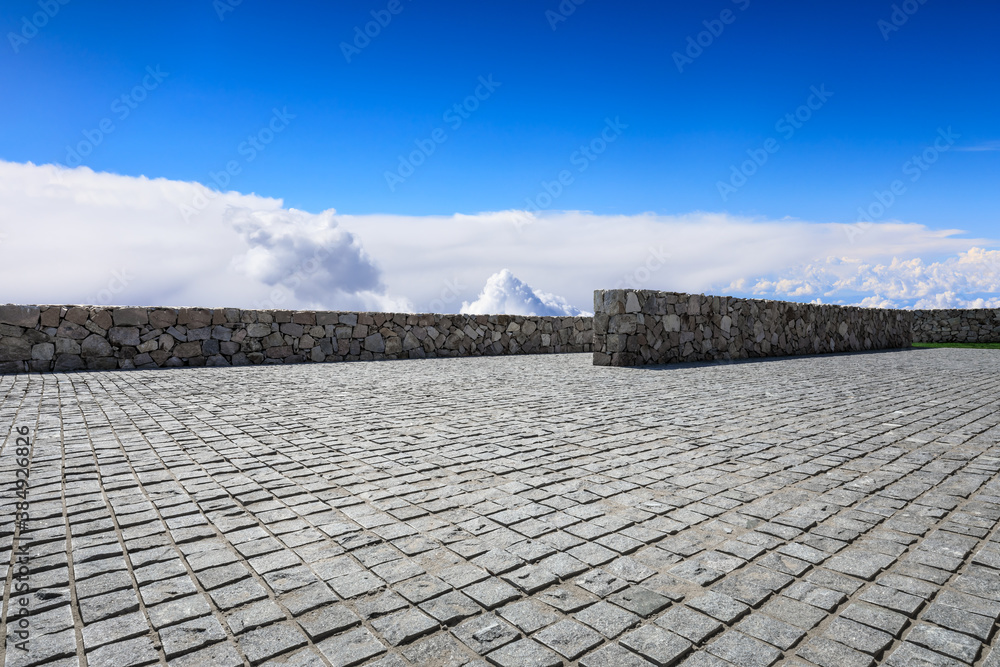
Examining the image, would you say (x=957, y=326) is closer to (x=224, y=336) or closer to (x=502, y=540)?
(x=224, y=336)

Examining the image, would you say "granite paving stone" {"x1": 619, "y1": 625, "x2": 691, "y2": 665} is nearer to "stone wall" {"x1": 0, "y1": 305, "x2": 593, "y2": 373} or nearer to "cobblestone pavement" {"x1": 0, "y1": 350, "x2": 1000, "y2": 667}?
"cobblestone pavement" {"x1": 0, "y1": 350, "x2": 1000, "y2": 667}

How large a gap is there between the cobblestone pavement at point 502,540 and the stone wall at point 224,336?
5928 millimetres

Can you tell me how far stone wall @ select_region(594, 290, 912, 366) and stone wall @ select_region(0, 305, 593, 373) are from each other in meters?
4.42

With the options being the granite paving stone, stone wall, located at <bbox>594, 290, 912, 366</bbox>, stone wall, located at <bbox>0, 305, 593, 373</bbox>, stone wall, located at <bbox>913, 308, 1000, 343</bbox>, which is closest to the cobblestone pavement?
the granite paving stone

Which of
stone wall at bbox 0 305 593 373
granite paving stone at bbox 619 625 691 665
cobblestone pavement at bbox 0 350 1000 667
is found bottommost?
granite paving stone at bbox 619 625 691 665

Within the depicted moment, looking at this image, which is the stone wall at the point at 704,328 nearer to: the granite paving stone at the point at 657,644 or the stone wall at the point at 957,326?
the granite paving stone at the point at 657,644

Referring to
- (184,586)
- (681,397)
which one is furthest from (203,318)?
(184,586)

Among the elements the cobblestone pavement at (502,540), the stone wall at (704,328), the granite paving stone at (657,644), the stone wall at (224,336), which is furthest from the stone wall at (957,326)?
the granite paving stone at (657,644)

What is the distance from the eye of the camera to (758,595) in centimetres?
208

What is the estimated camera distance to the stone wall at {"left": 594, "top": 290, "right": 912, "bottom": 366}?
38.4 ft

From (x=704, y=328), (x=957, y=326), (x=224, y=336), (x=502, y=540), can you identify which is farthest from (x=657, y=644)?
(x=957, y=326)

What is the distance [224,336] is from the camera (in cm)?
1171

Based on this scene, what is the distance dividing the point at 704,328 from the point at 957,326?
2073 centimetres

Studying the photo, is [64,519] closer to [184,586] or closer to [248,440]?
[184,586]
